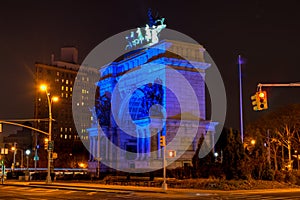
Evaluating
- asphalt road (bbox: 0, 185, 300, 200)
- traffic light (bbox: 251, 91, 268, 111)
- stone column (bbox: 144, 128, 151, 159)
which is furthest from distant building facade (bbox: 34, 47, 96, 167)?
traffic light (bbox: 251, 91, 268, 111)

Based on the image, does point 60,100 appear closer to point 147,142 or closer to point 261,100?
point 147,142

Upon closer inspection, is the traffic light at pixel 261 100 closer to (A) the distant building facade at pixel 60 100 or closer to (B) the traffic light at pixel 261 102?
(B) the traffic light at pixel 261 102

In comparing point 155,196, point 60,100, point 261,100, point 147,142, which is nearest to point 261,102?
point 261,100

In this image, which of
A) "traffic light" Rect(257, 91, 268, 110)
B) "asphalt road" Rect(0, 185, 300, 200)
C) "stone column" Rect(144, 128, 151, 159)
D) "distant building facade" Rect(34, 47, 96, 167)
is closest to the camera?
"traffic light" Rect(257, 91, 268, 110)

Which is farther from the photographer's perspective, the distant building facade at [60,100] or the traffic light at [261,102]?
the distant building facade at [60,100]

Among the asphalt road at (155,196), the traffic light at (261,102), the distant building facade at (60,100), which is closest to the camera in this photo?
the traffic light at (261,102)

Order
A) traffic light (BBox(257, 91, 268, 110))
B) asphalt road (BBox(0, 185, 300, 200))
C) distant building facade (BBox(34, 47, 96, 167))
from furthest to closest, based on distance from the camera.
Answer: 1. distant building facade (BBox(34, 47, 96, 167))
2. asphalt road (BBox(0, 185, 300, 200))
3. traffic light (BBox(257, 91, 268, 110))

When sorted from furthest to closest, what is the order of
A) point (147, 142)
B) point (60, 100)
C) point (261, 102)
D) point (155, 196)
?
1. point (60, 100)
2. point (147, 142)
3. point (155, 196)
4. point (261, 102)

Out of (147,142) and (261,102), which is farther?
(147,142)

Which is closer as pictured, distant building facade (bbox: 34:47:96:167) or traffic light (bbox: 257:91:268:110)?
traffic light (bbox: 257:91:268:110)

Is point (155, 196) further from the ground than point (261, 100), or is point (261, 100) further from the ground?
point (261, 100)

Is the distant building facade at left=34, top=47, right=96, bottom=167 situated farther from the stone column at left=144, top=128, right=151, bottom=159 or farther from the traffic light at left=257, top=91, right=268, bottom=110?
the traffic light at left=257, top=91, right=268, bottom=110

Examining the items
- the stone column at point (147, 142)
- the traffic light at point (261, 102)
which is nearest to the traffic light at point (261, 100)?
the traffic light at point (261, 102)

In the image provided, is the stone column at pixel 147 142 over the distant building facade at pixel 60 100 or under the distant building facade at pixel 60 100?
under
